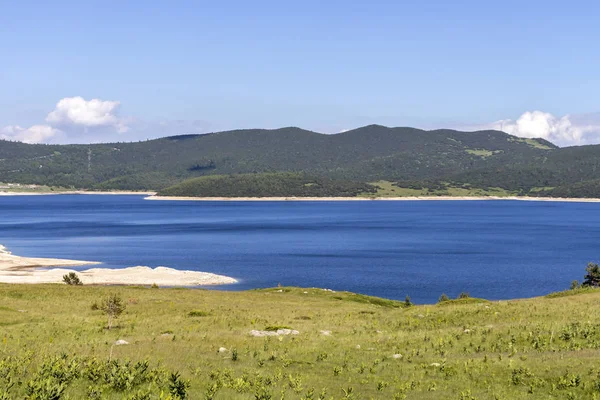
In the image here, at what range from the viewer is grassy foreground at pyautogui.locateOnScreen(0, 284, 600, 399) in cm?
2098

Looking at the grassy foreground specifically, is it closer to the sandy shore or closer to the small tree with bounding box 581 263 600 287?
the small tree with bounding box 581 263 600 287

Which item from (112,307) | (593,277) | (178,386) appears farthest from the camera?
(593,277)

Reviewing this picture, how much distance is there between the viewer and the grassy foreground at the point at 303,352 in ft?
68.8

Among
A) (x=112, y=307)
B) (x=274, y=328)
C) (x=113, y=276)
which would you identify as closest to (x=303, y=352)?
(x=274, y=328)

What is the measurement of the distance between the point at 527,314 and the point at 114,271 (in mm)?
99658

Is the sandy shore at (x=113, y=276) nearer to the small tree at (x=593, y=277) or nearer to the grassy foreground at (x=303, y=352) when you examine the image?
the grassy foreground at (x=303, y=352)

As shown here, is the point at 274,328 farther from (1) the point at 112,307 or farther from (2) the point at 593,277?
(2) the point at 593,277

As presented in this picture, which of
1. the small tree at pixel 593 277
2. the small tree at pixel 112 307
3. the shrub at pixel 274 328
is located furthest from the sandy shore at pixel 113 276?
the shrub at pixel 274 328

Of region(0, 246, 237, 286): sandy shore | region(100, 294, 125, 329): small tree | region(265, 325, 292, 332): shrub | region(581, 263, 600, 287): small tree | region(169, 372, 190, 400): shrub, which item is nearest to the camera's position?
region(169, 372, 190, 400): shrub

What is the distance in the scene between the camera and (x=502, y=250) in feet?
619

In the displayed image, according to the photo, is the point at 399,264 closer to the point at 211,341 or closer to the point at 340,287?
the point at 340,287

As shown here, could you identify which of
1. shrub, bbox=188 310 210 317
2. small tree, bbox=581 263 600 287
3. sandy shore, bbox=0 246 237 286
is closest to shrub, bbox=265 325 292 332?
shrub, bbox=188 310 210 317

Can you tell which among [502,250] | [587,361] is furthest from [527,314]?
[502,250]

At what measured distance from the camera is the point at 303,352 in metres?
30.7
